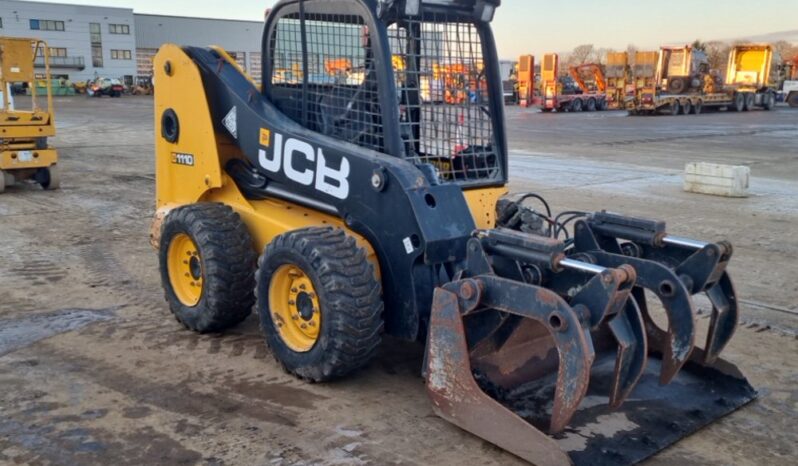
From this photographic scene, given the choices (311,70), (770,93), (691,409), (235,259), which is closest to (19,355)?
(235,259)

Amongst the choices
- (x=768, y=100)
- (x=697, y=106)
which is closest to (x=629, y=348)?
(x=697, y=106)

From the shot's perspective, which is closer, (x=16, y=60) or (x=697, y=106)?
(x=16, y=60)

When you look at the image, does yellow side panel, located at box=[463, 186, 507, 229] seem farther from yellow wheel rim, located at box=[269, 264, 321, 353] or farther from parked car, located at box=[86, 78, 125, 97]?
parked car, located at box=[86, 78, 125, 97]

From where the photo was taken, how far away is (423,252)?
4109 mm

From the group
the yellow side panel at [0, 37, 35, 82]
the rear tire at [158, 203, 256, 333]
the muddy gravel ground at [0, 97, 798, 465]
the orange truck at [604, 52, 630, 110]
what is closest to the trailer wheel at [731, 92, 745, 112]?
the orange truck at [604, 52, 630, 110]

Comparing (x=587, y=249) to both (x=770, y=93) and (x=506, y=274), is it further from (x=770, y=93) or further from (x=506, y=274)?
(x=770, y=93)

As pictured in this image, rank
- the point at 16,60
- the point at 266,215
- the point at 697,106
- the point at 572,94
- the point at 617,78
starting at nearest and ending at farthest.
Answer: the point at 266,215 → the point at 16,60 → the point at 697,106 → the point at 617,78 → the point at 572,94

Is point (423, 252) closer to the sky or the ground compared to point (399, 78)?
closer to the ground

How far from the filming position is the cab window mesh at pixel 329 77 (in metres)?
4.61

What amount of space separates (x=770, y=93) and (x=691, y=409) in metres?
44.3

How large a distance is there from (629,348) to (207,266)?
9.24 ft

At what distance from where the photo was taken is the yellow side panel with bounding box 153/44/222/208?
5.44 m

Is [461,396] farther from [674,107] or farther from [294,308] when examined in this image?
[674,107]

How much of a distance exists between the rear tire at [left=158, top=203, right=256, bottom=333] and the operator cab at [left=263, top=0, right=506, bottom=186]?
90 centimetres
